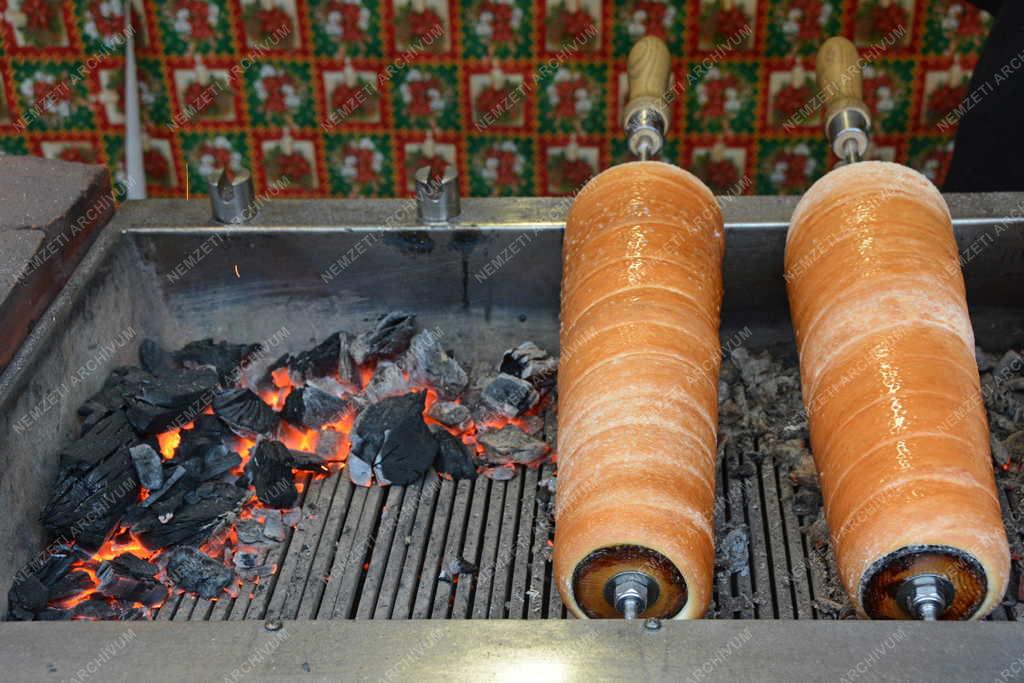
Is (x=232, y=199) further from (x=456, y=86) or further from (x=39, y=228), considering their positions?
(x=456, y=86)

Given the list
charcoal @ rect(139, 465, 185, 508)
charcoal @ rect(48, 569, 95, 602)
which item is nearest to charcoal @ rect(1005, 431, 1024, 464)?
charcoal @ rect(139, 465, 185, 508)

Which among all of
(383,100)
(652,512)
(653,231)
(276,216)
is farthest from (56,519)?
(383,100)

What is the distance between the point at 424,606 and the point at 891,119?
2314 mm

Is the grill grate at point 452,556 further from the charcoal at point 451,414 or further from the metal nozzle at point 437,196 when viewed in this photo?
the metal nozzle at point 437,196

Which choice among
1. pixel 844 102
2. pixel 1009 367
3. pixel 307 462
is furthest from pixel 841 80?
pixel 307 462

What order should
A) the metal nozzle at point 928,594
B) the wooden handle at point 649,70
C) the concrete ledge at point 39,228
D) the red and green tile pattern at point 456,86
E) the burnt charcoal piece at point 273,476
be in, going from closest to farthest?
the metal nozzle at point 928,594, the concrete ledge at point 39,228, the burnt charcoal piece at point 273,476, the wooden handle at point 649,70, the red and green tile pattern at point 456,86

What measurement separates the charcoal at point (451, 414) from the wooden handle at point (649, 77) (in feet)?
2.08

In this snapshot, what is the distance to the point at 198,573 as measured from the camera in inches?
65.6

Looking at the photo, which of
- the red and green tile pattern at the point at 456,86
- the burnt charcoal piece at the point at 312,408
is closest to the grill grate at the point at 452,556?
the burnt charcoal piece at the point at 312,408

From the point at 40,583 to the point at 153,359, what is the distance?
1.80 feet

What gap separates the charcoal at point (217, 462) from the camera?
72.1 inches

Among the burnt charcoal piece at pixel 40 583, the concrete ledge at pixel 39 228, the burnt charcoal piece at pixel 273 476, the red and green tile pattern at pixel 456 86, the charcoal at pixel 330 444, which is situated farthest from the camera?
the red and green tile pattern at pixel 456 86

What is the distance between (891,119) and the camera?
3252mm

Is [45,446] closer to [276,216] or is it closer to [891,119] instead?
[276,216]
